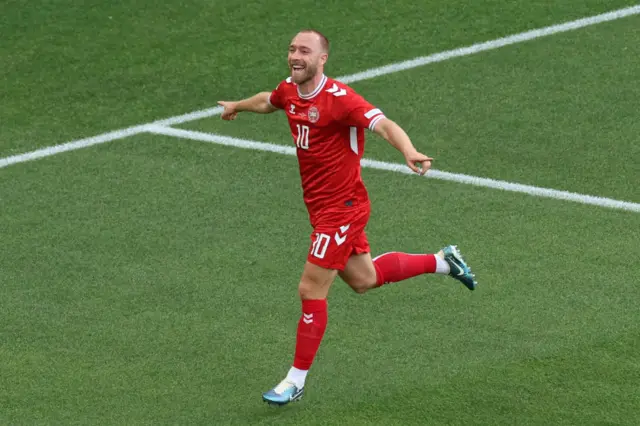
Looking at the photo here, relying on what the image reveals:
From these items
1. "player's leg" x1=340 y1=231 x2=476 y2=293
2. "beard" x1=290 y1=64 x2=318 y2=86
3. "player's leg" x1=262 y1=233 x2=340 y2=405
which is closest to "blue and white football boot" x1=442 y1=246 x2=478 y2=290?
"player's leg" x1=340 y1=231 x2=476 y2=293

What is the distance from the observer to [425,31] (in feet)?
47.4

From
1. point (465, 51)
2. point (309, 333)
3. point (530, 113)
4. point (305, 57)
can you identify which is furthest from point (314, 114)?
point (465, 51)

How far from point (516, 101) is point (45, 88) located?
4523 mm

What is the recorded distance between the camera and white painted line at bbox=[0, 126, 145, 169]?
12242 mm

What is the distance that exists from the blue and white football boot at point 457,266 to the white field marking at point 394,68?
173 inches

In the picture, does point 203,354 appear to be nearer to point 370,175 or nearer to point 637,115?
point 370,175

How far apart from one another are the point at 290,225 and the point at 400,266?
1.96 m

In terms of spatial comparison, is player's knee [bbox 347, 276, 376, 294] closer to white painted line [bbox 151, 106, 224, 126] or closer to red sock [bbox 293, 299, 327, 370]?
red sock [bbox 293, 299, 327, 370]

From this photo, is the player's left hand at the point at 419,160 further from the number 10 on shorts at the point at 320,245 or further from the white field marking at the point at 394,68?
the white field marking at the point at 394,68

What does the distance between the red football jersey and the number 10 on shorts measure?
0.53 ft

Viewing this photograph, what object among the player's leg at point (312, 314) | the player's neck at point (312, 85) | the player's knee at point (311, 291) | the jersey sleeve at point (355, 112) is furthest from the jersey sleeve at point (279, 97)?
the player's knee at point (311, 291)

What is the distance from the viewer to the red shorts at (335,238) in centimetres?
811

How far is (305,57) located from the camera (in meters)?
7.98

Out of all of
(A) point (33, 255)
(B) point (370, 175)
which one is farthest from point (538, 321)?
(A) point (33, 255)
